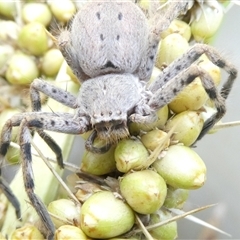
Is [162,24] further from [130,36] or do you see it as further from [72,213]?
[72,213]

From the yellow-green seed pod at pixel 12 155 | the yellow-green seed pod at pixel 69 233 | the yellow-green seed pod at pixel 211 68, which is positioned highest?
the yellow-green seed pod at pixel 211 68

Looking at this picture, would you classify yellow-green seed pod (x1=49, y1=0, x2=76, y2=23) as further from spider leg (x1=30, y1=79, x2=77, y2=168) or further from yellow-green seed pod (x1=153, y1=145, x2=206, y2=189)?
yellow-green seed pod (x1=153, y1=145, x2=206, y2=189)

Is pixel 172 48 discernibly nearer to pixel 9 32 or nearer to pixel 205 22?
pixel 205 22

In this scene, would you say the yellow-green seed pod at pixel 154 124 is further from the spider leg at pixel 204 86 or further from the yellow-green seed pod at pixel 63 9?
the yellow-green seed pod at pixel 63 9

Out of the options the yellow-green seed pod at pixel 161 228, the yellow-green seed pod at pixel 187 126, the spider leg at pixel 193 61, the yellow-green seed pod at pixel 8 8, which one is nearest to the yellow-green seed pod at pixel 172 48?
the spider leg at pixel 193 61

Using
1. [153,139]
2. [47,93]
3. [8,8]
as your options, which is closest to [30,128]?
[47,93]

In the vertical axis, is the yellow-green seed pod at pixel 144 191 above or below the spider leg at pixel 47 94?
above

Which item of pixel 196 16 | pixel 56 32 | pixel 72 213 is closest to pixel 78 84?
pixel 56 32
